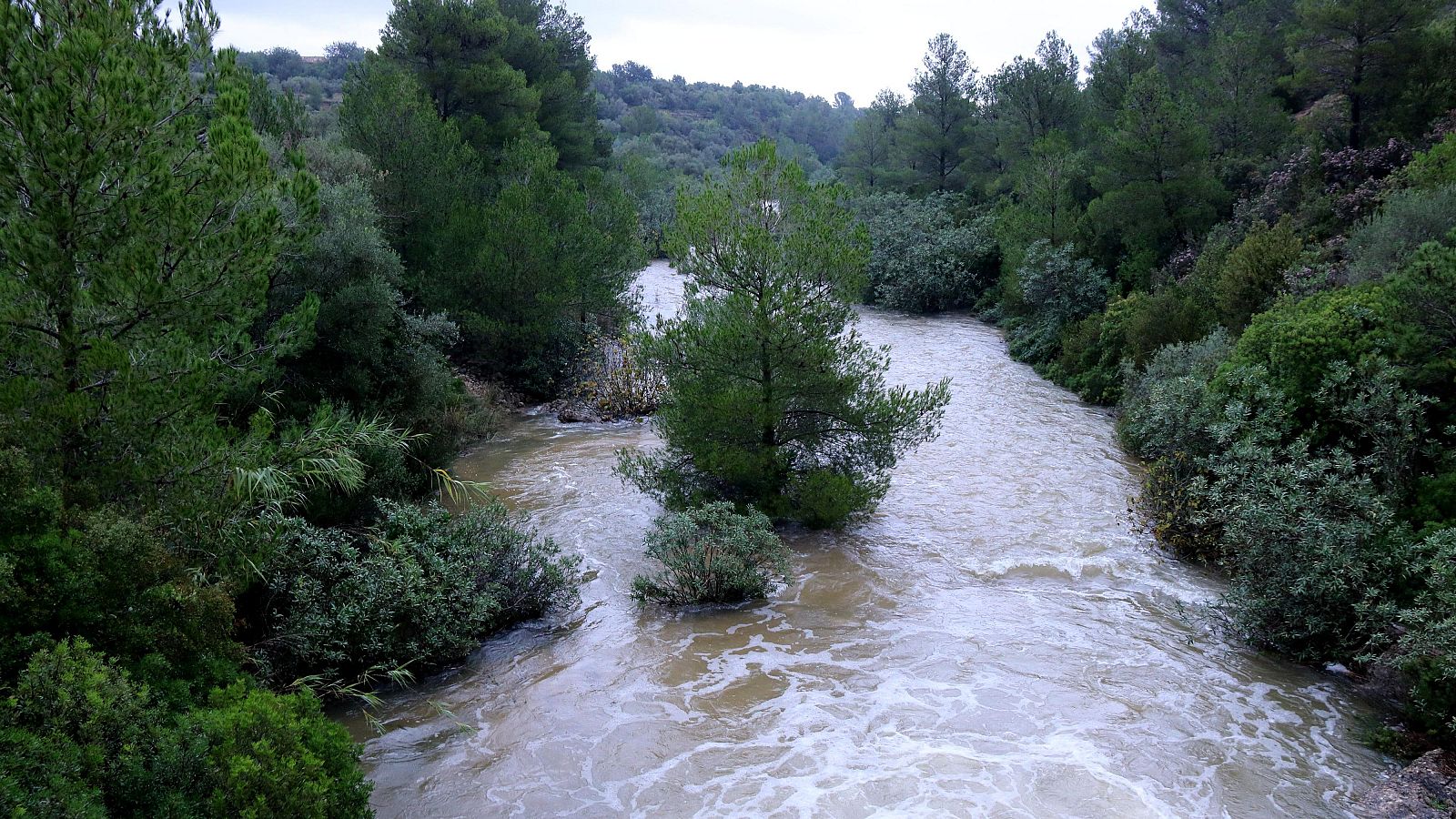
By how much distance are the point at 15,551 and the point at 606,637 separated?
5288 millimetres

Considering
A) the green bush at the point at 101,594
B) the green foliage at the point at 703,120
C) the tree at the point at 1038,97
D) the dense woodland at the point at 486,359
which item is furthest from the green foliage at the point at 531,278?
the green foliage at the point at 703,120

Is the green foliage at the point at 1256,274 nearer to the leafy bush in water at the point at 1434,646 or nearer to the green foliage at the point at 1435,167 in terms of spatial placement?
the green foliage at the point at 1435,167

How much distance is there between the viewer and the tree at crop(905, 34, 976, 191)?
4003cm

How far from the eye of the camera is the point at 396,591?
8.03m

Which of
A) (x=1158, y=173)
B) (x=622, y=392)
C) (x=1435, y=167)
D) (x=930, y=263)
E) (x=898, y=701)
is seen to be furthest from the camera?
(x=930, y=263)

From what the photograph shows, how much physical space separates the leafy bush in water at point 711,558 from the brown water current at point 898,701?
27cm

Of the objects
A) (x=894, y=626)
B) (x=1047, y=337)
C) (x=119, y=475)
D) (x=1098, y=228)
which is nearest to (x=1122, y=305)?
(x=1047, y=337)

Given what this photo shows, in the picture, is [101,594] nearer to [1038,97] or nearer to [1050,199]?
[1050,199]

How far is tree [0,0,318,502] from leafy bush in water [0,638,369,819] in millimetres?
1740

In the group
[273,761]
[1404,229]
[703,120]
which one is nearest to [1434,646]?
[273,761]

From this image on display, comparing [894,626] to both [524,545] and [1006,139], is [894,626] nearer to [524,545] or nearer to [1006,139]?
[524,545]

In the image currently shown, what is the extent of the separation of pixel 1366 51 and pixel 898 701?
21192 millimetres

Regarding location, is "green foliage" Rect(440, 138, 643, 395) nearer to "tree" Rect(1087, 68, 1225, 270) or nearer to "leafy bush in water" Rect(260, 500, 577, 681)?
"leafy bush in water" Rect(260, 500, 577, 681)

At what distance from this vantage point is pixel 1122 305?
2114cm
